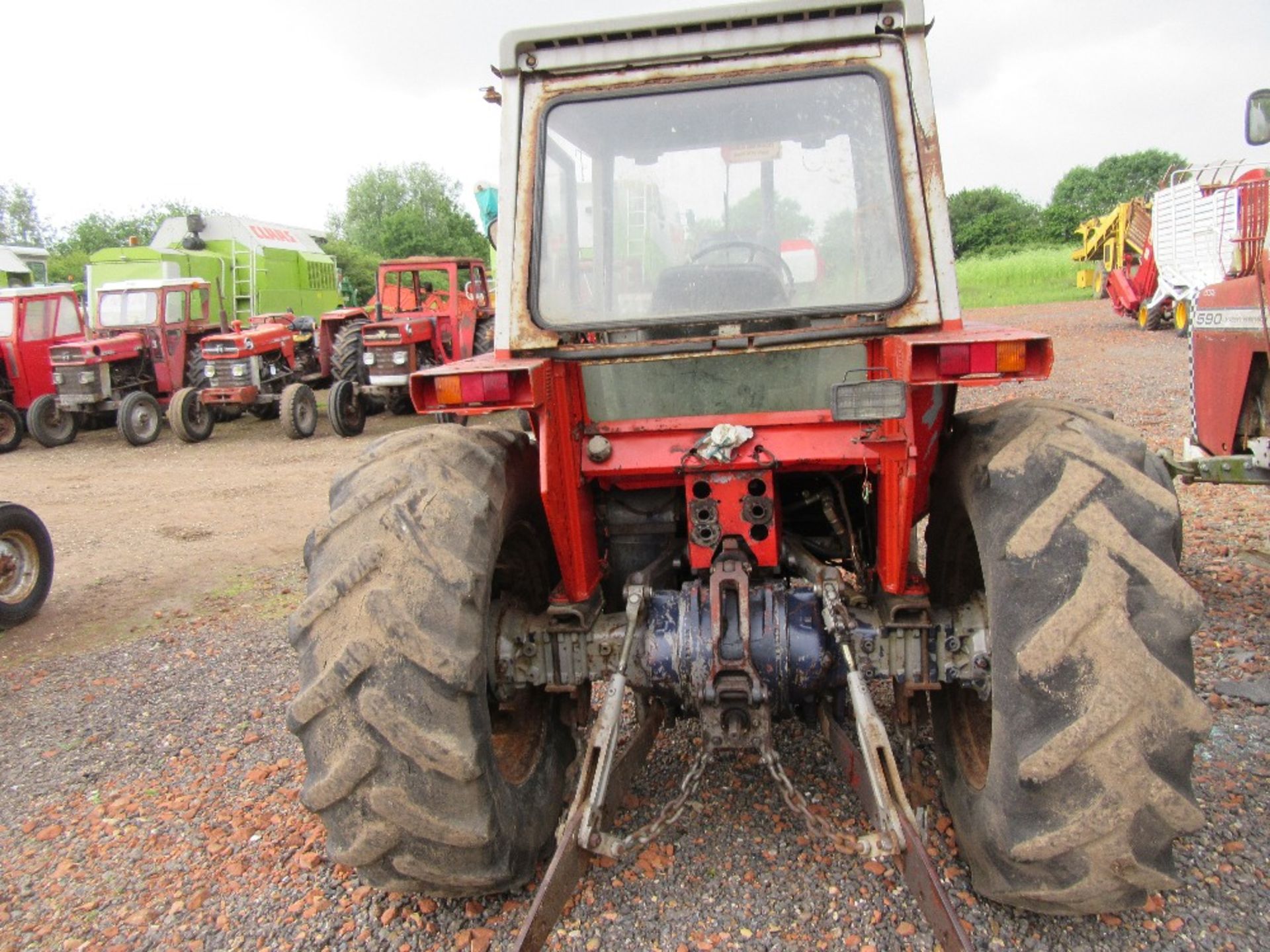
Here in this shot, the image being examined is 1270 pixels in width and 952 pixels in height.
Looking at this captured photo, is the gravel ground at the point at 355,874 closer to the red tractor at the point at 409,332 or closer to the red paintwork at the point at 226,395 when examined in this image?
the red tractor at the point at 409,332

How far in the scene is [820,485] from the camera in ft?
10.7

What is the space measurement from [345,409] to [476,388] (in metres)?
11.9

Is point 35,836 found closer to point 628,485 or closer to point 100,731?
point 100,731

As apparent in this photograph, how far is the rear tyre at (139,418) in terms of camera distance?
14.2 meters

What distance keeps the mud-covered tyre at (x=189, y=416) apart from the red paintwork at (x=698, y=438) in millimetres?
12781

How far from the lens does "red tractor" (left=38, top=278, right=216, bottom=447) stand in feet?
47.0

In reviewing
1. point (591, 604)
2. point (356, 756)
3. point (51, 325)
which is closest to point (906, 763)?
point (591, 604)

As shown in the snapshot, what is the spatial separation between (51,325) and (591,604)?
15.6m

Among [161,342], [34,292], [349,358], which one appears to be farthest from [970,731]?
[34,292]

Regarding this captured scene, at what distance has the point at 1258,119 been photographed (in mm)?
4004

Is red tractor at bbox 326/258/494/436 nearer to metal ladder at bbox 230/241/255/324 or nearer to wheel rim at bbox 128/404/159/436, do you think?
wheel rim at bbox 128/404/159/436

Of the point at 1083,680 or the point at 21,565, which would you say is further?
the point at 21,565

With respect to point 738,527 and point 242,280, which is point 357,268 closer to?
point 242,280

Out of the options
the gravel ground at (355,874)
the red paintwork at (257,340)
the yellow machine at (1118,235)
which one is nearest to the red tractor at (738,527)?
the gravel ground at (355,874)
